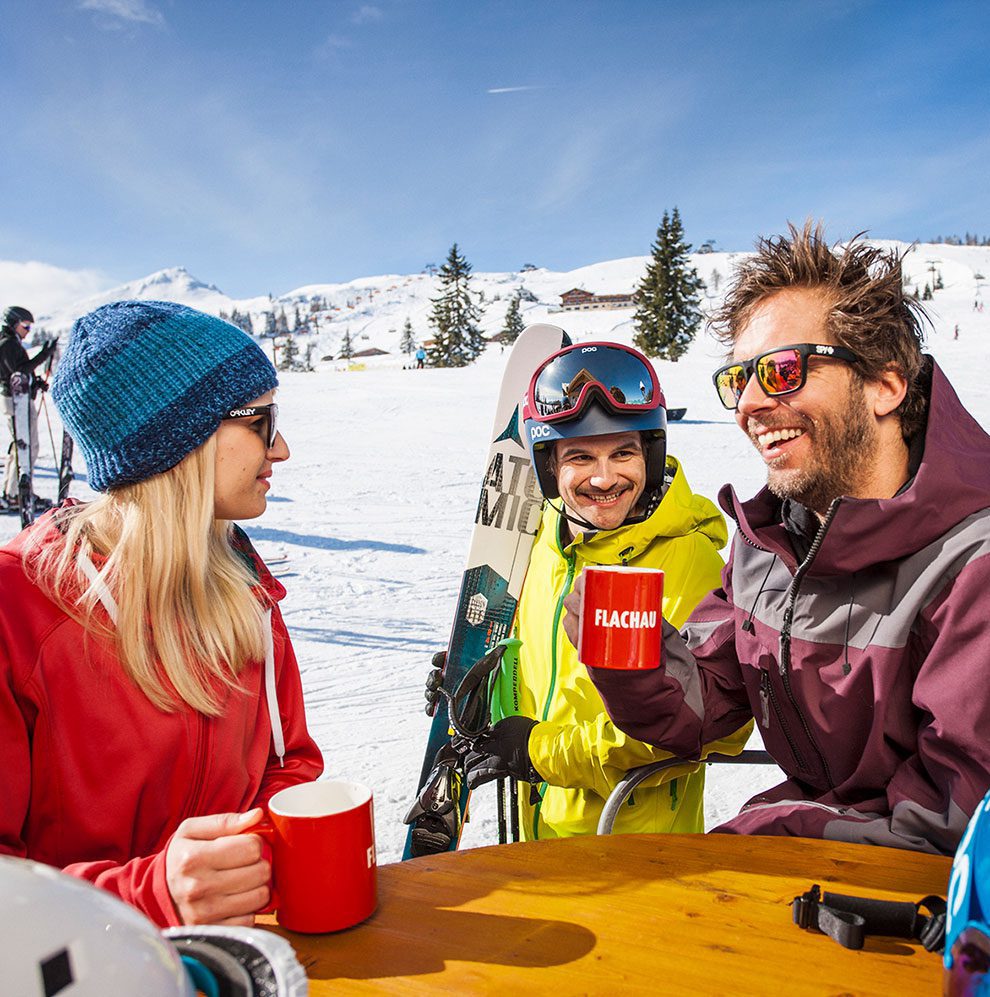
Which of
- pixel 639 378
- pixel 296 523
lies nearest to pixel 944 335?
pixel 296 523

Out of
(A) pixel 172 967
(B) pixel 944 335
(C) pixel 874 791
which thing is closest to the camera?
(A) pixel 172 967

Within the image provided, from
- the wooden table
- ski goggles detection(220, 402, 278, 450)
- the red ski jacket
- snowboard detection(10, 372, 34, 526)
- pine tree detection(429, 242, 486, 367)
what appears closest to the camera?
the wooden table

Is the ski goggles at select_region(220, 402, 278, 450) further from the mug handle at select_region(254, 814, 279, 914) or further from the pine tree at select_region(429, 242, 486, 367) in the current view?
the pine tree at select_region(429, 242, 486, 367)

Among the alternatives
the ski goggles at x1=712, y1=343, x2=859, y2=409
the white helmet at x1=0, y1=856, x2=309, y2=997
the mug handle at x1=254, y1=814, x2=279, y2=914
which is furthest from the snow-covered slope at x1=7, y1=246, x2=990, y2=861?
the white helmet at x1=0, y1=856, x2=309, y2=997

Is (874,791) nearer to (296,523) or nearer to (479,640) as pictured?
(479,640)

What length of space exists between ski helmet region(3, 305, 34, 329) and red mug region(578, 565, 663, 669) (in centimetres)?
825

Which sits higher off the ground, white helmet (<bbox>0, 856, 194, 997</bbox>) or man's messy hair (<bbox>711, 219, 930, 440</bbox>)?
man's messy hair (<bbox>711, 219, 930, 440</bbox>)

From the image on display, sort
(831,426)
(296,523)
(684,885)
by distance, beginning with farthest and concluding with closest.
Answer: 1. (296,523)
2. (831,426)
3. (684,885)

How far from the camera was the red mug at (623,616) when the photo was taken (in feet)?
4.36

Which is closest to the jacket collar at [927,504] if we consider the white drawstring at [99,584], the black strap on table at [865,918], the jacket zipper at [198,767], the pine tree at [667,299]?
the black strap on table at [865,918]

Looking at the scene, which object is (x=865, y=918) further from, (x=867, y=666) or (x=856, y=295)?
(x=856, y=295)

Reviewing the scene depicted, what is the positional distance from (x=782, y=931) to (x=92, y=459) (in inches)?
61.2

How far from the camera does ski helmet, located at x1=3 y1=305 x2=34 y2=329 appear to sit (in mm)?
7613

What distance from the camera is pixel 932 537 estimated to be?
153 centimetres
